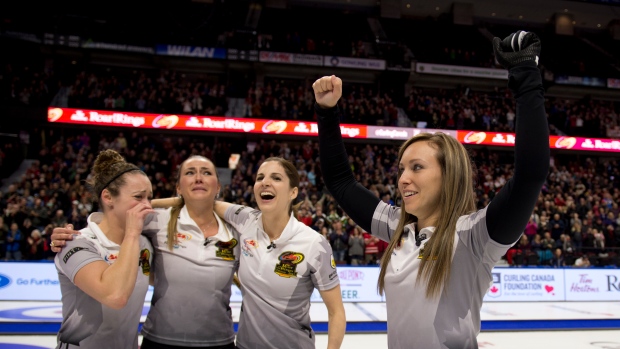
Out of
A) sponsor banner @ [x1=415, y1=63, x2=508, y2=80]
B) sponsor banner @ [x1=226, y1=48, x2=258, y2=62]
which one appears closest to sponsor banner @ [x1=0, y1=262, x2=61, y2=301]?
sponsor banner @ [x1=226, y1=48, x2=258, y2=62]

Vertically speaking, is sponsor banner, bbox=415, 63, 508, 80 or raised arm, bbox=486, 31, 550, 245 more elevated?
sponsor banner, bbox=415, 63, 508, 80

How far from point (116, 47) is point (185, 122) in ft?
17.7

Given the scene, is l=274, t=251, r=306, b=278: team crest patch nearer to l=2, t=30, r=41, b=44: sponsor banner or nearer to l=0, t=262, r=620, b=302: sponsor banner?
l=0, t=262, r=620, b=302: sponsor banner

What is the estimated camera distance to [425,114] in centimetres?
2291

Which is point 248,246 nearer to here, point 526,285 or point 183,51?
point 526,285

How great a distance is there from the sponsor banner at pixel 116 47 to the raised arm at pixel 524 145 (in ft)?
72.9

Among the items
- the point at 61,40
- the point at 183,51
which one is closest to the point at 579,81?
the point at 183,51

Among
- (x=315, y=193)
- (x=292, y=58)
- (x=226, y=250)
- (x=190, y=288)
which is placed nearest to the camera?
(x=190, y=288)

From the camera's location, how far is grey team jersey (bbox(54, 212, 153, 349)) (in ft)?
8.32

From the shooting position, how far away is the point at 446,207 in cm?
177

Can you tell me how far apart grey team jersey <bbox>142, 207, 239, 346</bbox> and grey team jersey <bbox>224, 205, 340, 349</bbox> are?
0.17 m

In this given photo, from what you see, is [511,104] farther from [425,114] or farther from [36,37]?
[36,37]

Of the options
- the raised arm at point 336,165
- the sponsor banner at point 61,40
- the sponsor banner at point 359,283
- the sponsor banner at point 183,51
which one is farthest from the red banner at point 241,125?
the raised arm at point 336,165

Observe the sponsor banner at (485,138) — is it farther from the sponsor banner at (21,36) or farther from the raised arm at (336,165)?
the raised arm at (336,165)
